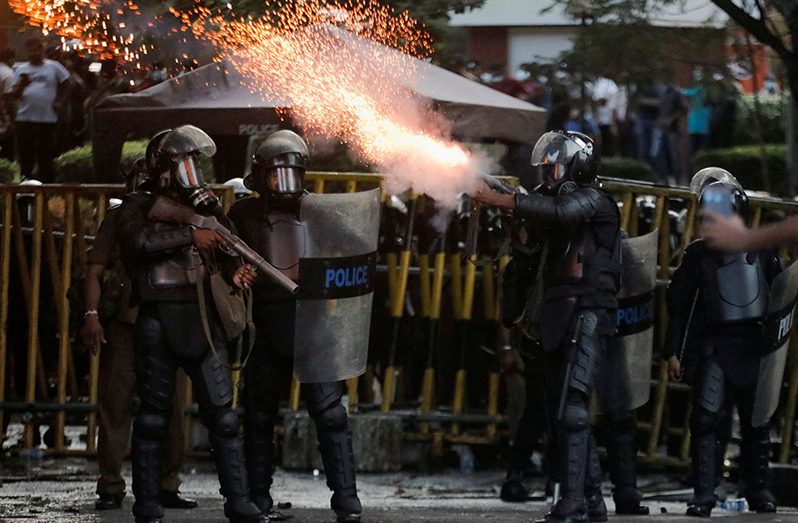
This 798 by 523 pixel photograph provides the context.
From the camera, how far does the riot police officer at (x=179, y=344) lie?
7746mm

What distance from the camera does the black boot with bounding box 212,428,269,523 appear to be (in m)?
7.73

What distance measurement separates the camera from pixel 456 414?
10.9 meters

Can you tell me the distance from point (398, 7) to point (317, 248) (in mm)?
4155

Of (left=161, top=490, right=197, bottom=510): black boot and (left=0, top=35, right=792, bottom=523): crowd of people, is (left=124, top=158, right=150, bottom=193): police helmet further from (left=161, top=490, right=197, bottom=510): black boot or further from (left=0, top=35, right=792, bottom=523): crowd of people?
(left=161, top=490, right=197, bottom=510): black boot

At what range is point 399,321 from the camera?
10.9 metres

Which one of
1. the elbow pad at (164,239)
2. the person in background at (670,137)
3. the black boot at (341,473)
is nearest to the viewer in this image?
the elbow pad at (164,239)

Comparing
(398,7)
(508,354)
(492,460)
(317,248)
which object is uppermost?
(398,7)

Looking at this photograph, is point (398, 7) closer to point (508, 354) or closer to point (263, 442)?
point (508, 354)

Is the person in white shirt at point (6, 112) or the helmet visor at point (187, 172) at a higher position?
the person in white shirt at point (6, 112)

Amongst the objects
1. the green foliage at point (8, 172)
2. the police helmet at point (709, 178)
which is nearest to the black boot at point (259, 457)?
the police helmet at point (709, 178)

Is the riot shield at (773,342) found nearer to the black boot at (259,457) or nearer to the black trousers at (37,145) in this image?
the black boot at (259,457)

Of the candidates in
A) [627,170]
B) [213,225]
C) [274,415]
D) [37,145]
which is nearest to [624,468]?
[274,415]

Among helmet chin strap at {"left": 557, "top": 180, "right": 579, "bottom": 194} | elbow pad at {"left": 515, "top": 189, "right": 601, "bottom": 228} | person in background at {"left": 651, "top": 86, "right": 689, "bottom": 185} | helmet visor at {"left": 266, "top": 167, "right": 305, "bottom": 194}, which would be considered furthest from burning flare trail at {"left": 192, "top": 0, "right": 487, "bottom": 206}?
person in background at {"left": 651, "top": 86, "right": 689, "bottom": 185}

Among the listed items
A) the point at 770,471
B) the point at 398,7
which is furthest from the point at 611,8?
the point at 770,471
